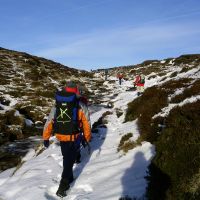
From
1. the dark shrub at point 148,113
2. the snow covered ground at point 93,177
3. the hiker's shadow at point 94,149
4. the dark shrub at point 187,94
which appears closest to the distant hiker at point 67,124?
the snow covered ground at point 93,177

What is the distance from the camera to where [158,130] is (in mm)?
10500

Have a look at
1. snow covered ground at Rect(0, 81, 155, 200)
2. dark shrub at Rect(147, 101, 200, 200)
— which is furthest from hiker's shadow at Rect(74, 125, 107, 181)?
dark shrub at Rect(147, 101, 200, 200)

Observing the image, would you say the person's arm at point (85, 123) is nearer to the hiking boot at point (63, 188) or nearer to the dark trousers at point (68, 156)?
the dark trousers at point (68, 156)

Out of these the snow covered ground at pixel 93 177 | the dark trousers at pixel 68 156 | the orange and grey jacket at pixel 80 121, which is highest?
the orange and grey jacket at pixel 80 121

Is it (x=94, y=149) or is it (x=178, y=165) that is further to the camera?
(x=94, y=149)

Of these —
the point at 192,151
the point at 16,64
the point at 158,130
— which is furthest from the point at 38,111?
the point at 16,64

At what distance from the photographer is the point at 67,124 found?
8.08 m

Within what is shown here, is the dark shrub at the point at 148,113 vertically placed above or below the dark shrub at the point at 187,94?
below

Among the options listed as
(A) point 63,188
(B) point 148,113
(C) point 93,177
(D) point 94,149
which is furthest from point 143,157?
(B) point 148,113

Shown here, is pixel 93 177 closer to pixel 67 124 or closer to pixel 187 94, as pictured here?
pixel 67 124

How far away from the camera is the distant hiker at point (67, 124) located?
8.00 metres

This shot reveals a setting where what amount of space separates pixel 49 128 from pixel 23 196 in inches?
65.8

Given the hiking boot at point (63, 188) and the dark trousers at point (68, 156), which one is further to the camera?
the dark trousers at point (68, 156)

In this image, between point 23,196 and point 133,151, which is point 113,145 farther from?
point 23,196
